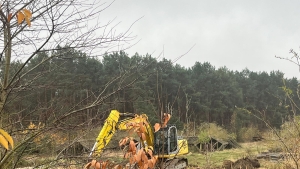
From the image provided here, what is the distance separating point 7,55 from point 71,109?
0.87 m

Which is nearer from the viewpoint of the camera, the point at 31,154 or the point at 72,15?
the point at 72,15

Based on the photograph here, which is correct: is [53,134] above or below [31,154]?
above

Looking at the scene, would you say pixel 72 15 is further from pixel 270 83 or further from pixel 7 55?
pixel 270 83

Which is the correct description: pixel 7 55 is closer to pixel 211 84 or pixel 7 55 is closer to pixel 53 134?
pixel 53 134

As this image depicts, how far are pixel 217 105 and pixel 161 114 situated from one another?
3752cm

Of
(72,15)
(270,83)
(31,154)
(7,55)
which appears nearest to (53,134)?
(31,154)

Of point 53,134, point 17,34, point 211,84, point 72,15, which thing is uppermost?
point 211,84

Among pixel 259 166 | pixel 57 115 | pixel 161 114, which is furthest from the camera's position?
pixel 259 166

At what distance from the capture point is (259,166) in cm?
1320

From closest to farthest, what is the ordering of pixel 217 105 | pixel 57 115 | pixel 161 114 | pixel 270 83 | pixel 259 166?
pixel 161 114 → pixel 57 115 → pixel 259 166 → pixel 217 105 → pixel 270 83

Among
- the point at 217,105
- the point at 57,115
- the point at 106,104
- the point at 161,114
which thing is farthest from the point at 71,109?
the point at 217,105

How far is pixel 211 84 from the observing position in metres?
40.6

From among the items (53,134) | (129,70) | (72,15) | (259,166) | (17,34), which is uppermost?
(72,15)

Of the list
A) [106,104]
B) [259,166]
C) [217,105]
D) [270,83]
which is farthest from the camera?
[270,83]
